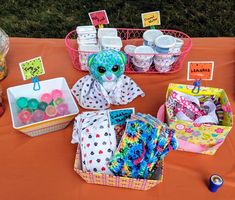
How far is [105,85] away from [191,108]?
28 centimetres

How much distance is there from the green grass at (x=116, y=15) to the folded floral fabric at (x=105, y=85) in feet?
3.30

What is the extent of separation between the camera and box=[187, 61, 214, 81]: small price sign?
0.97 meters

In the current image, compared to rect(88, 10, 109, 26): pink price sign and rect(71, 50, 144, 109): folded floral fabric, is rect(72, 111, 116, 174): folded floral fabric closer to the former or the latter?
rect(71, 50, 144, 109): folded floral fabric

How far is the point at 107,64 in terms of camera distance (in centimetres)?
90

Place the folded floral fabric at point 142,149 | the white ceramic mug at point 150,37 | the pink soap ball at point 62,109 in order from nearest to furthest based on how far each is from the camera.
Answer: the folded floral fabric at point 142,149 < the pink soap ball at point 62,109 < the white ceramic mug at point 150,37

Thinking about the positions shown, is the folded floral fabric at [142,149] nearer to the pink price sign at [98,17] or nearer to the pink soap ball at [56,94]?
the pink soap ball at [56,94]

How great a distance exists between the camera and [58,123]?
90cm

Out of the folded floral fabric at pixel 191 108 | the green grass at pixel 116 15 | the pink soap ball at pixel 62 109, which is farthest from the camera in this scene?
the green grass at pixel 116 15

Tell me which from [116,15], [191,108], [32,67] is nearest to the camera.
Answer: [191,108]

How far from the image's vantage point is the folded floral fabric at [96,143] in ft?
2.50

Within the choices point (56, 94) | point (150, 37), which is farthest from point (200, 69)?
point (56, 94)

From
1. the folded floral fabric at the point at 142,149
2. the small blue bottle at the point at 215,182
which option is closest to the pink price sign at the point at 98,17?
the folded floral fabric at the point at 142,149

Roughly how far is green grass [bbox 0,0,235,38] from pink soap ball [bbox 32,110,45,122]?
1085 millimetres

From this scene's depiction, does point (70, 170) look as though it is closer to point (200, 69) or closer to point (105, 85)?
point (105, 85)
